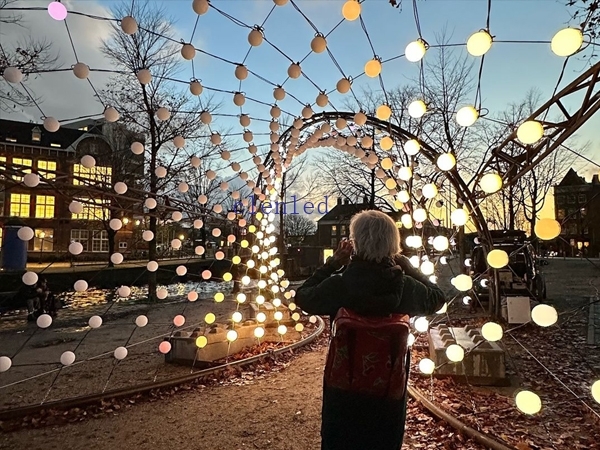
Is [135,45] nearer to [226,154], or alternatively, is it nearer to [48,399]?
[226,154]

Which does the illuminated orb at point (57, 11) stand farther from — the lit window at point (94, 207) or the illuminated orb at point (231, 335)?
the illuminated orb at point (231, 335)

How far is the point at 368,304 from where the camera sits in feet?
6.11

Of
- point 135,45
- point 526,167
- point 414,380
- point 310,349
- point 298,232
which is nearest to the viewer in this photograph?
point 526,167

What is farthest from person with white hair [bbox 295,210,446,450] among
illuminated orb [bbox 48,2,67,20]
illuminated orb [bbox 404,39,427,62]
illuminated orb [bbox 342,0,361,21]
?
illuminated orb [bbox 48,2,67,20]

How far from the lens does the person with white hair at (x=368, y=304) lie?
6.13 feet

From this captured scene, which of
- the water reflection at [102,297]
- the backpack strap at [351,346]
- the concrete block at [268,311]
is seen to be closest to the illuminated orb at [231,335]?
the concrete block at [268,311]

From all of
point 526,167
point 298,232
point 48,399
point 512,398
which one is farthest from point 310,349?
point 298,232

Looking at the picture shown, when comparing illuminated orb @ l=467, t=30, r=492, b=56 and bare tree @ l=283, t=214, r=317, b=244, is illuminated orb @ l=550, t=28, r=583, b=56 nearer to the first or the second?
illuminated orb @ l=467, t=30, r=492, b=56

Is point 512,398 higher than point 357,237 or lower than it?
lower

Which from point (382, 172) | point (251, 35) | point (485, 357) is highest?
point (251, 35)

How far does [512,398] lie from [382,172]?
3.07 metres

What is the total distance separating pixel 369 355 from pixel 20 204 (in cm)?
3231

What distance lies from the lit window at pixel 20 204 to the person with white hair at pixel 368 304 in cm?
3158

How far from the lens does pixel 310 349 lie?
696cm
